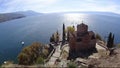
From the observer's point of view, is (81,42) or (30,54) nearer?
(81,42)

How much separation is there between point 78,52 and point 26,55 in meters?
12.6

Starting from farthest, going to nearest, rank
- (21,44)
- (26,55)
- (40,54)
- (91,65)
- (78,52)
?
(21,44) < (40,54) < (26,55) < (78,52) < (91,65)

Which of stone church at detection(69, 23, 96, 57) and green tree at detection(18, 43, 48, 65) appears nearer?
stone church at detection(69, 23, 96, 57)

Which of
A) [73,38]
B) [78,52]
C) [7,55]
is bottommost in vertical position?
[7,55]

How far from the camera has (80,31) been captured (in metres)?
42.5

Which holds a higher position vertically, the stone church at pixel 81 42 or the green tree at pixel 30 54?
the stone church at pixel 81 42

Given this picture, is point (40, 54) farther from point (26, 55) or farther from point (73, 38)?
point (73, 38)

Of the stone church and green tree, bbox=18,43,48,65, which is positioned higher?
the stone church

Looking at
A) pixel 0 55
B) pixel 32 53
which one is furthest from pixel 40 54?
pixel 0 55

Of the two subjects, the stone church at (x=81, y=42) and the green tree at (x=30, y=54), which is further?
the green tree at (x=30, y=54)

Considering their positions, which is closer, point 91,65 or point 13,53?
point 91,65

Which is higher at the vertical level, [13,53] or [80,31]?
[80,31]

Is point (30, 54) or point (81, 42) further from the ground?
point (81, 42)

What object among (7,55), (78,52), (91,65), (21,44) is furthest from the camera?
(21,44)
